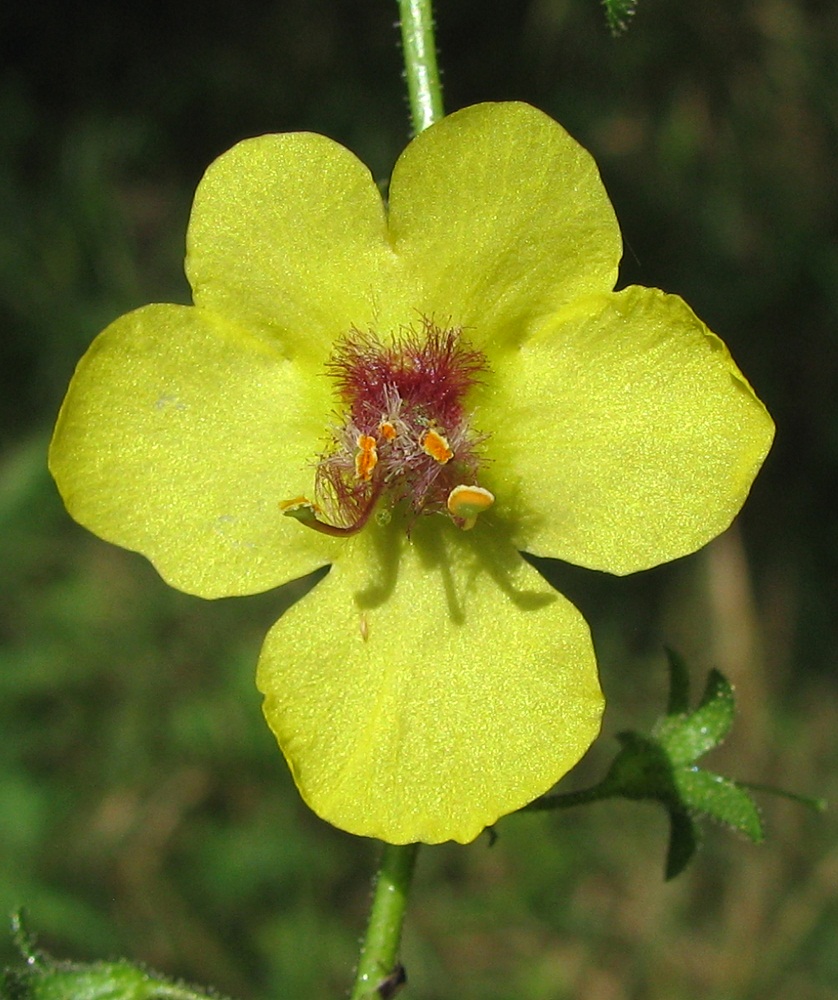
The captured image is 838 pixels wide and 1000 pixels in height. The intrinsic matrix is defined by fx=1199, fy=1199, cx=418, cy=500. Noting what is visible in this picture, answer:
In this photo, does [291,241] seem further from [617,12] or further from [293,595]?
[293,595]

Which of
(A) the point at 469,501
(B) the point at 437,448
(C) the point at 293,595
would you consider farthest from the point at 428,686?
(C) the point at 293,595

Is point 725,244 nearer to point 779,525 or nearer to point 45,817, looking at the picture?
point 779,525

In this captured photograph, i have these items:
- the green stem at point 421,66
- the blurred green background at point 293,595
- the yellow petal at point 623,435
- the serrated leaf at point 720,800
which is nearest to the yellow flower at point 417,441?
the yellow petal at point 623,435

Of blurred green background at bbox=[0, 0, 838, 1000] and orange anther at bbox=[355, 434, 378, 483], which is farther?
blurred green background at bbox=[0, 0, 838, 1000]

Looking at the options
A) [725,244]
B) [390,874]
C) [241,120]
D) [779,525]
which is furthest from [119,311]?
[390,874]

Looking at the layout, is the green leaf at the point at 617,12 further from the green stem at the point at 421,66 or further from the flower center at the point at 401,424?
the flower center at the point at 401,424

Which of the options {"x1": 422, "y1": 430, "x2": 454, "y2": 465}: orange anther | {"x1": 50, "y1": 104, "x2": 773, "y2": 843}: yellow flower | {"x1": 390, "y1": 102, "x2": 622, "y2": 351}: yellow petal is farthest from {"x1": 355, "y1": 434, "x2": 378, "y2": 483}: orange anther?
{"x1": 390, "y1": 102, "x2": 622, "y2": 351}: yellow petal

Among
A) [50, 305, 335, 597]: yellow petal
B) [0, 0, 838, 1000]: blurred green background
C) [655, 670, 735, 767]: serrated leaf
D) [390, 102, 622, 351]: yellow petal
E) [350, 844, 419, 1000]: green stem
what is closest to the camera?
[390, 102, 622, 351]: yellow petal

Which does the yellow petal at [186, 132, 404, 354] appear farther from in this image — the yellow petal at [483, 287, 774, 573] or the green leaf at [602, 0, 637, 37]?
the green leaf at [602, 0, 637, 37]

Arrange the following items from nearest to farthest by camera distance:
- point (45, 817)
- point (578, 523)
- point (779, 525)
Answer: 1. point (578, 523)
2. point (45, 817)
3. point (779, 525)
